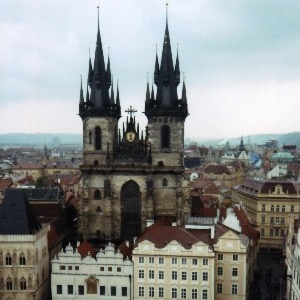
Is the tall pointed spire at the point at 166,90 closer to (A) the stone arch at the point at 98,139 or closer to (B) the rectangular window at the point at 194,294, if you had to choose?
(A) the stone arch at the point at 98,139

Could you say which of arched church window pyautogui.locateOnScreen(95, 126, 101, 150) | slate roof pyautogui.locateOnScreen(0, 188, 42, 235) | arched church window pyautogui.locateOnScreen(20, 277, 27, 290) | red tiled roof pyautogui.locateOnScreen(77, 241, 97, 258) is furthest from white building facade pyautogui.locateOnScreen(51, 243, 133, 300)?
arched church window pyautogui.locateOnScreen(95, 126, 101, 150)

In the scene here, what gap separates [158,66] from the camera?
85.4 m

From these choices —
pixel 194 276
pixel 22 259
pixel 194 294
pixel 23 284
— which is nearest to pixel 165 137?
pixel 194 276

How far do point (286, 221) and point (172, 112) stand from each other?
35.7 meters

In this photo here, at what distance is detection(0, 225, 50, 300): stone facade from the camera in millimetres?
64062

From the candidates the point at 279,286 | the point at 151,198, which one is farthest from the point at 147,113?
the point at 279,286

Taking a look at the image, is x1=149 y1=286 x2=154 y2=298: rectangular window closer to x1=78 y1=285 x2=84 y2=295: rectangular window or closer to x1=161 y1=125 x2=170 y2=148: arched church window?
x1=78 y1=285 x2=84 y2=295: rectangular window

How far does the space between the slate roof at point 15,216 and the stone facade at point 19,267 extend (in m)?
0.94

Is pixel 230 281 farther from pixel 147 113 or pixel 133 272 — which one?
pixel 147 113

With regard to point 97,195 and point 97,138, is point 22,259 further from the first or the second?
point 97,138

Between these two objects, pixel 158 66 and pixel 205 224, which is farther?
pixel 158 66

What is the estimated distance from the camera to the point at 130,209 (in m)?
84.4

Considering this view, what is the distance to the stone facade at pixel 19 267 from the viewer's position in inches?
2522

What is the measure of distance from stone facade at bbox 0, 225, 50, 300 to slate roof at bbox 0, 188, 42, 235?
3.09 feet
